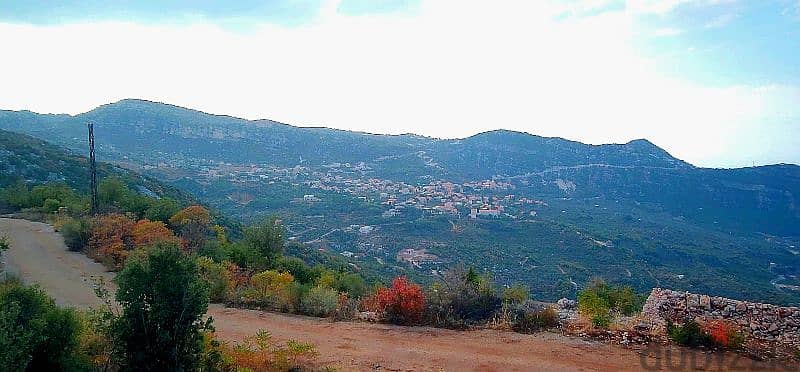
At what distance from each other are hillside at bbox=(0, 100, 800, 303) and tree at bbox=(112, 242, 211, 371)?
35.4 m

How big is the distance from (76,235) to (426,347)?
48.9ft

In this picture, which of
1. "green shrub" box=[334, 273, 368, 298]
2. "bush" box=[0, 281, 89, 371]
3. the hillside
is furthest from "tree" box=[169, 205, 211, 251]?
the hillside

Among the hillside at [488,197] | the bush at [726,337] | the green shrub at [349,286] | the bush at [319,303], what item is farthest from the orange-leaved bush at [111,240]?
the hillside at [488,197]

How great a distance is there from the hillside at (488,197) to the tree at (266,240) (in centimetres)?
2453

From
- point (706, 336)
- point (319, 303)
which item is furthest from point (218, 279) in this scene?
point (706, 336)

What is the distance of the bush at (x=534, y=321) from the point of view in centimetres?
1111

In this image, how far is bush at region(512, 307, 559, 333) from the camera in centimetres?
1111

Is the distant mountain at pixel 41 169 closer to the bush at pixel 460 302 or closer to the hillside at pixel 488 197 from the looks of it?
the hillside at pixel 488 197

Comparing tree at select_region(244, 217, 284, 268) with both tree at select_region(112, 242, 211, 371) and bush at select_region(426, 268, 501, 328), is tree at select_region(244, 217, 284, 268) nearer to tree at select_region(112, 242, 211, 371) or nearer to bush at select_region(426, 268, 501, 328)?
bush at select_region(426, 268, 501, 328)

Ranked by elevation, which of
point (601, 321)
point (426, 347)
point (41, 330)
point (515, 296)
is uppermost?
point (41, 330)

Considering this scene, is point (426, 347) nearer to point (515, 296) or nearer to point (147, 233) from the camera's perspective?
point (515, 296)

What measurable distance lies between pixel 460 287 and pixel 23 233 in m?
18.2

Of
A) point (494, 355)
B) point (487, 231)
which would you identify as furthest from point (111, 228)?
point (487, 231)

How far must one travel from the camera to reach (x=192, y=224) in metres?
20.3
